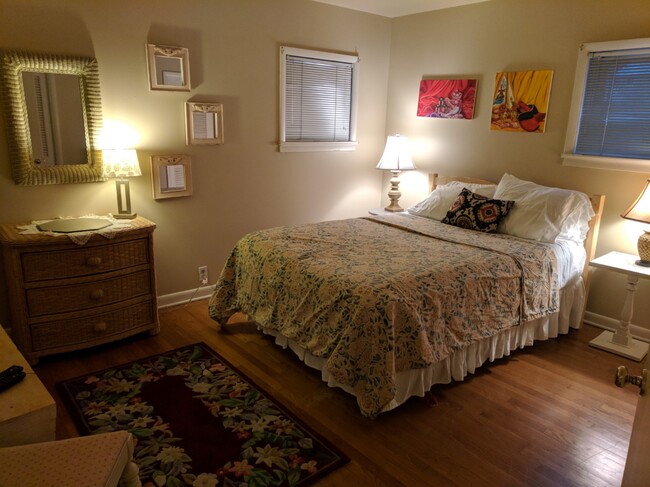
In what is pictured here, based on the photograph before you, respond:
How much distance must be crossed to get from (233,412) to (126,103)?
219 centimetres

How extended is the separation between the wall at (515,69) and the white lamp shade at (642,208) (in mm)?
297

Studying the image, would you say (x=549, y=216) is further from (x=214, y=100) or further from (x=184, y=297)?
(x=184, y=297)

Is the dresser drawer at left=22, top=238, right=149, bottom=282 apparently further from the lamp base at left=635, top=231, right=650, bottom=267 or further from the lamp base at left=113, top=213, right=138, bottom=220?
the lamp base at left=635, top=231, right=650, bottom=267

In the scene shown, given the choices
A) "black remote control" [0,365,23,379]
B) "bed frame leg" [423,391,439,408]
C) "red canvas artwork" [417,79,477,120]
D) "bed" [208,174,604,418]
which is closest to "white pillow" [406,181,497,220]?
"bed" [208,174,604,418]

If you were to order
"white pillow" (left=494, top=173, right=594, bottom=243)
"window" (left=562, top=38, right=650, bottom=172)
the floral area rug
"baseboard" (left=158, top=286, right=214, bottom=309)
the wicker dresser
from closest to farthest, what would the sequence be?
Answer: the floral area rug
the wicker dresser
"window" (left=562, top=38, right=650, bottom=172)
"white pillow" (left=494, top=173, right=594, bottom=243)
"baseboard" (left=158, top=286, right=214, bottom=309)

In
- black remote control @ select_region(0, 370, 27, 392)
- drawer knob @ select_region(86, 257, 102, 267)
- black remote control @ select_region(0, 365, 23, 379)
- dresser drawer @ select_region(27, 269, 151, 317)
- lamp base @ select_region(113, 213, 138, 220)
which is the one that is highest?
lamp base @ select_region(113, 213, 138, 220)

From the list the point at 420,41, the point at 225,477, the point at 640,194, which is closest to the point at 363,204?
the point at 420,41

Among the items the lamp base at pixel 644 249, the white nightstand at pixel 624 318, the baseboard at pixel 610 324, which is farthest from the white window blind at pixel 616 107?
the baseboard at pixel 610 324

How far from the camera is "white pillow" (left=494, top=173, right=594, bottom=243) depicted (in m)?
3.30

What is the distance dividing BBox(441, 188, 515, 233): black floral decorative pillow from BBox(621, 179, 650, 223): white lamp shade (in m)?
0.76

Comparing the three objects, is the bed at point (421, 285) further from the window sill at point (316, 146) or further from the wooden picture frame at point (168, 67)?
the wooden picture frame at point (168, 67)

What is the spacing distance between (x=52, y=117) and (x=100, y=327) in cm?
133

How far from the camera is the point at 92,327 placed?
2.93 meters

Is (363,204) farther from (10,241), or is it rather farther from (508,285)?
(10,241)
